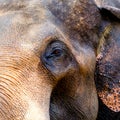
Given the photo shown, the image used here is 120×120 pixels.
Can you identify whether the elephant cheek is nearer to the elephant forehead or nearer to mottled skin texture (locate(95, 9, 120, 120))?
the elephant forehead

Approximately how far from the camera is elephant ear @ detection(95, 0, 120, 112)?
4.30 metres

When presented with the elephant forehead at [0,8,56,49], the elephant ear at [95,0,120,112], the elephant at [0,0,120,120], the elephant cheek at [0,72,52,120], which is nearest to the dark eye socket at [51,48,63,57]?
the elephant at [0,0,120,120]

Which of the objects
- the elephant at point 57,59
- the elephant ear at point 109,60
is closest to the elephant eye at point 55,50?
the elephant at point 57,59

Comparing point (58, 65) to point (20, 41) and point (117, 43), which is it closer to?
point (20, 41)

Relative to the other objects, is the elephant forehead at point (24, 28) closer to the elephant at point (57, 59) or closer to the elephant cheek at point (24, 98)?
the elephant at point (57, 59)

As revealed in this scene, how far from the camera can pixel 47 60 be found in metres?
3.83

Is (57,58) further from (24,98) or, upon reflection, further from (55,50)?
(24,98)

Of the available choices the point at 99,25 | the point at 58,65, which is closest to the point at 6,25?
the point at 58,65

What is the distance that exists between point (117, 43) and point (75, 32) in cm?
39

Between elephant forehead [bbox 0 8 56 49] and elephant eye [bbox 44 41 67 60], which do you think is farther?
elephant eye [bbox 44 41 67 60]

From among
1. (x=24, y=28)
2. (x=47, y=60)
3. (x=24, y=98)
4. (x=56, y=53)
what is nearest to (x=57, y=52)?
(x=56, y=53)

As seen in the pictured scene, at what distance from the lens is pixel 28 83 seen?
3555 mm

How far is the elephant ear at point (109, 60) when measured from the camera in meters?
4.30

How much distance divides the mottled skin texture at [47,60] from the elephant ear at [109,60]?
8 centimetres
